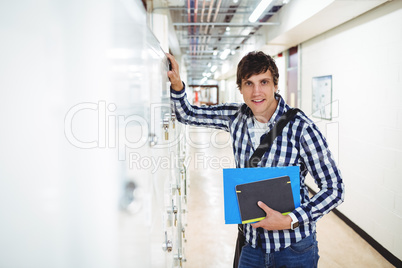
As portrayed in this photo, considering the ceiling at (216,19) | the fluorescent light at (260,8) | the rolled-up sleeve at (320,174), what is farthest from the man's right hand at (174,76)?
the ceiling at (216,19)

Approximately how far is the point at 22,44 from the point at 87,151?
0.64 feet

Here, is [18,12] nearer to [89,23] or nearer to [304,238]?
[89,23]

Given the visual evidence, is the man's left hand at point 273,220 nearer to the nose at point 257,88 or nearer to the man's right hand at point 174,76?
the nose at point 257,88

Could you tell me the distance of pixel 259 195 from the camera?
1223 mm

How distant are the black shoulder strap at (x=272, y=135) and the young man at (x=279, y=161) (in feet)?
0.05

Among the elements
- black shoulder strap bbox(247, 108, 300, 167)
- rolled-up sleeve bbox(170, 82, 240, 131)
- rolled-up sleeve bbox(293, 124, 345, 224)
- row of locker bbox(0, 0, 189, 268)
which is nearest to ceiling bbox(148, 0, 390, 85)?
rolled-up sleeve bbox(170, 82, 240, 131)

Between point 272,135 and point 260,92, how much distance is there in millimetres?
191

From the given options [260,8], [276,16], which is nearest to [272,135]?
[260,8]

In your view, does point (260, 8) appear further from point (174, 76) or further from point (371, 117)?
point (174, 76)

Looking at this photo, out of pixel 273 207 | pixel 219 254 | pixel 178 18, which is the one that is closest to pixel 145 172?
pixel 273 207

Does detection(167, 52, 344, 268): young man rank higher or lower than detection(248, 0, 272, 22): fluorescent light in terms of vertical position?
lower

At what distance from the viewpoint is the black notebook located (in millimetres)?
1213

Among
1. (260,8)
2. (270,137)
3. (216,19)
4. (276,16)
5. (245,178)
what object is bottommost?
(245,178)

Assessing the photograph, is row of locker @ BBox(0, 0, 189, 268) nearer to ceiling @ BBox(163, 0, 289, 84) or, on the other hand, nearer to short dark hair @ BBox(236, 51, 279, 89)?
short dark hair @ BBox(236, 51, 279, 89)
